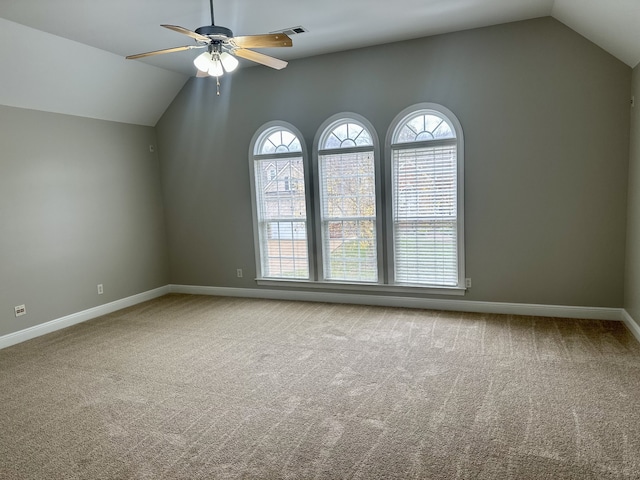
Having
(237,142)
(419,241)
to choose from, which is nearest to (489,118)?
(419,241)

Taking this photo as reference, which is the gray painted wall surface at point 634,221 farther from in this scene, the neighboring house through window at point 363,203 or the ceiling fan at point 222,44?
the ceiling fan at point 222,44

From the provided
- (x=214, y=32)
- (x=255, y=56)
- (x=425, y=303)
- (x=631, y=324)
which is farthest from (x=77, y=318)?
(x=631, y=324)

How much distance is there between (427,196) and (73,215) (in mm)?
4191

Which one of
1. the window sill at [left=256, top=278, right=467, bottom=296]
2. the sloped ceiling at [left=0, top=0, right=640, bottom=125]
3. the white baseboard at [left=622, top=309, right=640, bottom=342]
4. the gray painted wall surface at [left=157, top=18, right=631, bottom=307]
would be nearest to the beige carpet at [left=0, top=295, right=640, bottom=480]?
the white baseboard at [left=622, top=309, right=640, bottom=342]

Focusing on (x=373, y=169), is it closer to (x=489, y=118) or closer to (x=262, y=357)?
(x=489, y=118)

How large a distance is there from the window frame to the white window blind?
4 centimetres

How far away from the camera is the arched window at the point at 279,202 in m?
5.41

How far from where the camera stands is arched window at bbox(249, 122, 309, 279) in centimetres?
541

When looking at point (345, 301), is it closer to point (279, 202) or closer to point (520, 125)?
point (279, 202)

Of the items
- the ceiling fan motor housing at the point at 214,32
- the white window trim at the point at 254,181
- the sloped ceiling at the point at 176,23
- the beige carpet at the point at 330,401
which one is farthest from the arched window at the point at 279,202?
the ceiling fan motor housing at the point at 214,32

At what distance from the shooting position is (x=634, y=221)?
12.6 feet

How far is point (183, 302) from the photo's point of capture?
5.76 metres

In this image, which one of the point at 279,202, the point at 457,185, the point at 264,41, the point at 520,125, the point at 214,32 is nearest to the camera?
the point at 214,32

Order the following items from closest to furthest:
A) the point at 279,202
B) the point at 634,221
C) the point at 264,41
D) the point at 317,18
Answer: the point at 264,41
the point at 634,221
the point at 317,18
the point at 279,202
